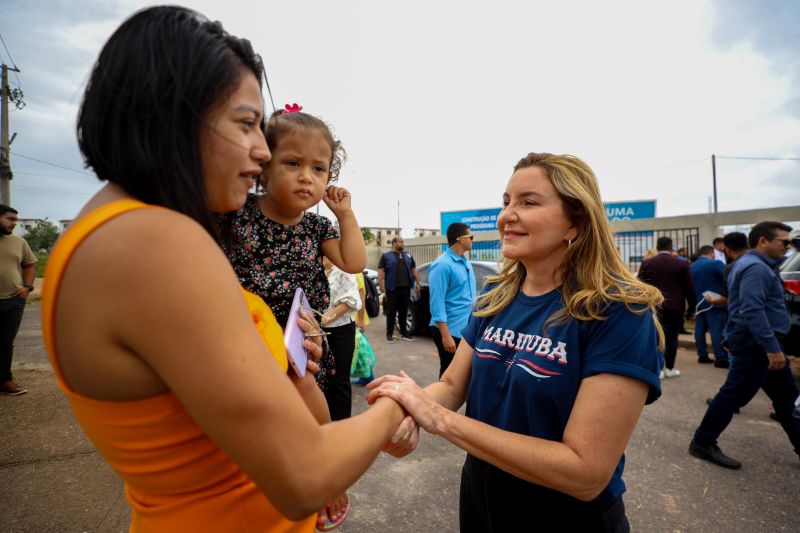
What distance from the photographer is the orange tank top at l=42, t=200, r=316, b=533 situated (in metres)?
0.71

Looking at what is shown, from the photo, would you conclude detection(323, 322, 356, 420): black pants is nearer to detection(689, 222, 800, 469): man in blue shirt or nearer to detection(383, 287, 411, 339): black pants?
detection(689, 222, 800, 469): man in blue shirt

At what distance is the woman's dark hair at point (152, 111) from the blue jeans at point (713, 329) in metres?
8.58

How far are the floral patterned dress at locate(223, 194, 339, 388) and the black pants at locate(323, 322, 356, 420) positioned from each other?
1520 mm

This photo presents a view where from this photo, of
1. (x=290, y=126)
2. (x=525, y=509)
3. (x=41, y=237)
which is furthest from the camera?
(x=41, y=237)

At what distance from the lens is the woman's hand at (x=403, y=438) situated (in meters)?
1.36

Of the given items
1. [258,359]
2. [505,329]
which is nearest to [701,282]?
[505,329]

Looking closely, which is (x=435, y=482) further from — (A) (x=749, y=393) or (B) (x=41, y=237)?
(B) (x=41, y=237)

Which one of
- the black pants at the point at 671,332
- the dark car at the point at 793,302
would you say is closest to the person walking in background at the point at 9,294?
the black pants at the point at 671,332

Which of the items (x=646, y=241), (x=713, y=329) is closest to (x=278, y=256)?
(x=713, y=329)

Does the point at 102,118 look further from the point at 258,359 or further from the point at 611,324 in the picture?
the point at 611,324

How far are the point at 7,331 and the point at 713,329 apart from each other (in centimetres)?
1025

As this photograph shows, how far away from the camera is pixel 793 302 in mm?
5902

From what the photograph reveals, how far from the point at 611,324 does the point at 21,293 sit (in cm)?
666

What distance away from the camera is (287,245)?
202 centimetres
